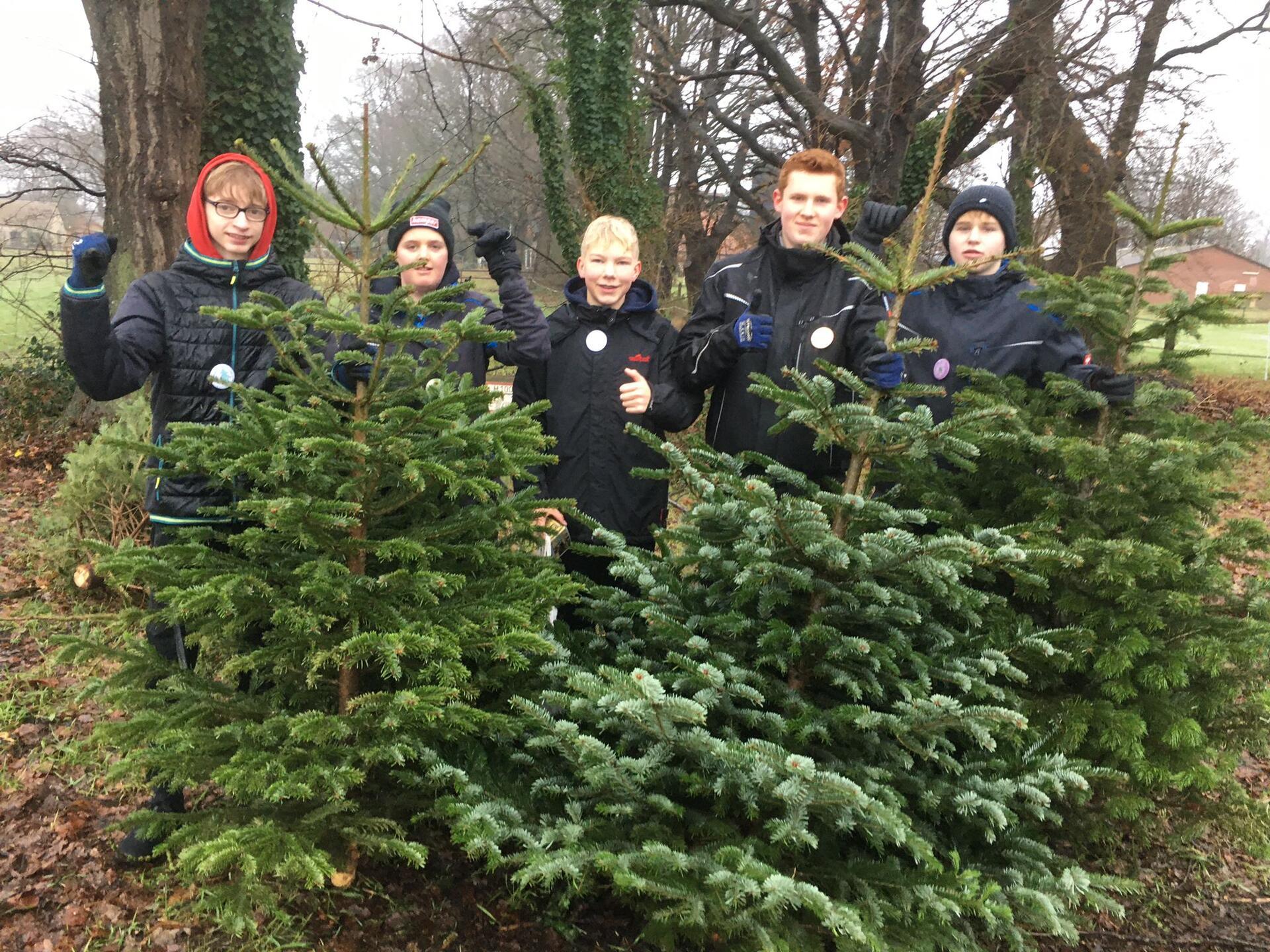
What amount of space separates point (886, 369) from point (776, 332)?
3.00ft

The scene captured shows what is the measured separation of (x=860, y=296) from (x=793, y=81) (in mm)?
10127

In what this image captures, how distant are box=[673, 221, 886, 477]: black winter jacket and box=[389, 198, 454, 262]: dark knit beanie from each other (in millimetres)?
1154

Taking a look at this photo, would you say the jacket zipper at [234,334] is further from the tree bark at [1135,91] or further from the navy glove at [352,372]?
the tree bark at [1135,91]

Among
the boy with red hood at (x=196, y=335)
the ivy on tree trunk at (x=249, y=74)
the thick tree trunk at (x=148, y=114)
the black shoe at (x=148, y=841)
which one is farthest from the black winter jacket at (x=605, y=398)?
the thick tree trunk at (x=148, y=114)

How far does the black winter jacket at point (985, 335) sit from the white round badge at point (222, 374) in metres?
2.62

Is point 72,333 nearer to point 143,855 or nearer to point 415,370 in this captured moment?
point 415,370

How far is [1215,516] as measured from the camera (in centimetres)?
313

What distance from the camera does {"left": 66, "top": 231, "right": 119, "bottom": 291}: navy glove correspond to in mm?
2566

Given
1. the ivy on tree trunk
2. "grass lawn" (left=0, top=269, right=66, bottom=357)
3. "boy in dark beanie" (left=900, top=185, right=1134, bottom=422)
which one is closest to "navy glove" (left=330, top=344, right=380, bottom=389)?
"boy in dark beanie" (left=900, top=185, right=1134, bottom=422)

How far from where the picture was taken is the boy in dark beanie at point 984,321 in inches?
139

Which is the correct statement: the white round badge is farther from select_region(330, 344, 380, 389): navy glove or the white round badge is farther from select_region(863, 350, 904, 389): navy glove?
select_region(863, 350, 904, 389): navy glove

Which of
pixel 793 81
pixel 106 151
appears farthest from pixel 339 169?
pixel 106 151

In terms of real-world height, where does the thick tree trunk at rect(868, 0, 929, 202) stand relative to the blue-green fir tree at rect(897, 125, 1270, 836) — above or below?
above

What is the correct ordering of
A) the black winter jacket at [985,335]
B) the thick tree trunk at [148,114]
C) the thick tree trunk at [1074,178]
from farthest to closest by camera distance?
the thick tree trunk at [1074,178]
the thick tree trunk at [148,114]
the black winter jacket at [985,335]
